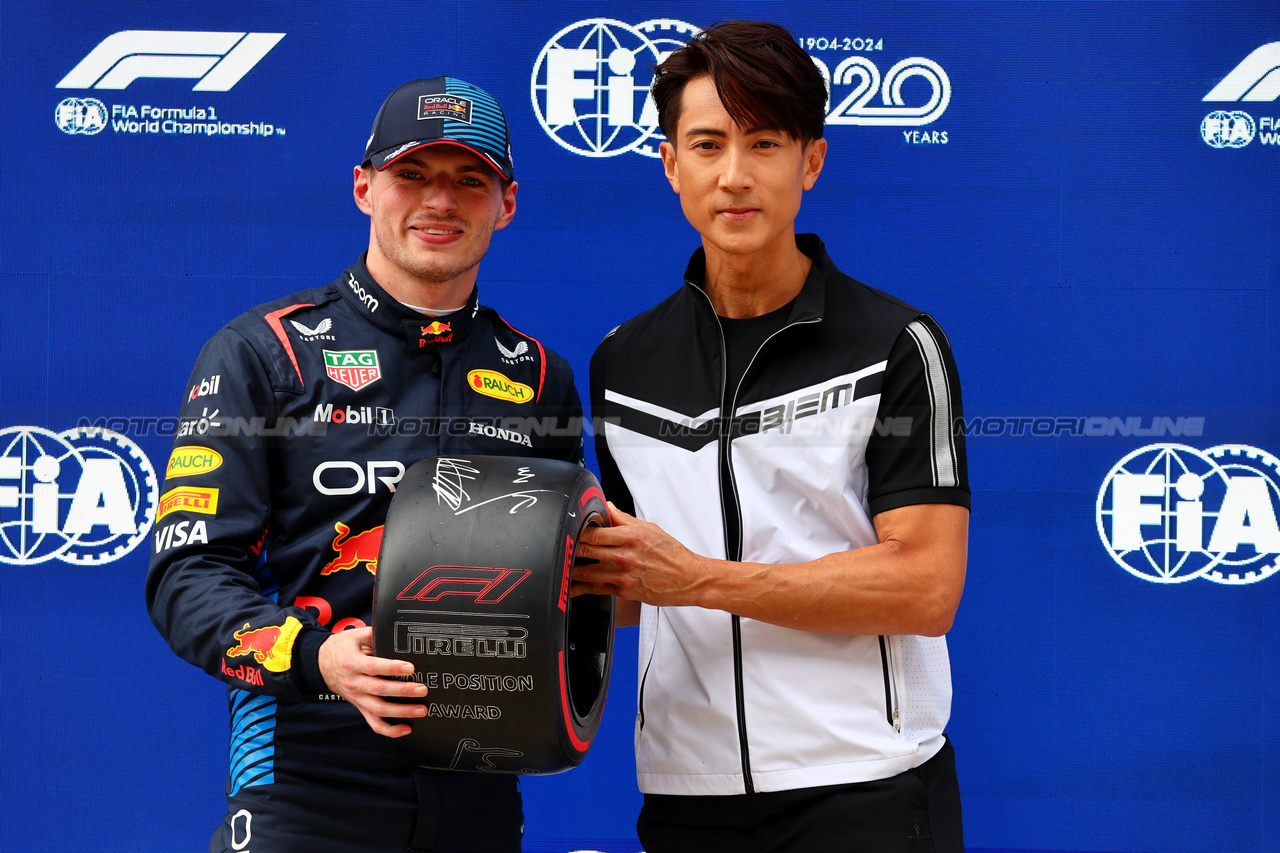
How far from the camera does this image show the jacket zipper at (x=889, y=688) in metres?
1.25

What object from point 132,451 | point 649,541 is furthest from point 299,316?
point 132,451

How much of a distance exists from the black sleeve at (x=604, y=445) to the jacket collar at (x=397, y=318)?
24 centimetres

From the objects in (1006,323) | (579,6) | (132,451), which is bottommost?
(132,451)

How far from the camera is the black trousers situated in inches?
47.7

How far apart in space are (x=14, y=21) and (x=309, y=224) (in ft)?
2.75

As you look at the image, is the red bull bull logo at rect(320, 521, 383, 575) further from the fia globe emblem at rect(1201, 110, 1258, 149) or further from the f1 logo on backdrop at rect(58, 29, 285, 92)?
the fia globe emblem at rect(1201, 110, 1258, 149)

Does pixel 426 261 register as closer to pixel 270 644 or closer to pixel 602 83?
pixel 270 644

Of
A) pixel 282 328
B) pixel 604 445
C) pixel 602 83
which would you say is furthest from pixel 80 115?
pixel 604 445

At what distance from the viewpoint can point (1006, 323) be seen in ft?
7.47

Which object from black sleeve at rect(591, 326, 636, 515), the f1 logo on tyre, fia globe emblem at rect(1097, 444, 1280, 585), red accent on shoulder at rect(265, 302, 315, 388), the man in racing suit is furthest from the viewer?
fia globe emblem at rect(1097, 444, 1280, 585)

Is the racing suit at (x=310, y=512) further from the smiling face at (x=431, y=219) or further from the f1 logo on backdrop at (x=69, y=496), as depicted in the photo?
the f1 logo on backdrop at (x=69, y=496)

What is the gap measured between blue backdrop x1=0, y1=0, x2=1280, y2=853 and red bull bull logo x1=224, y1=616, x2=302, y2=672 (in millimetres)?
1286

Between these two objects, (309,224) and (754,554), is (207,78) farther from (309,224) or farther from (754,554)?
(754,554)

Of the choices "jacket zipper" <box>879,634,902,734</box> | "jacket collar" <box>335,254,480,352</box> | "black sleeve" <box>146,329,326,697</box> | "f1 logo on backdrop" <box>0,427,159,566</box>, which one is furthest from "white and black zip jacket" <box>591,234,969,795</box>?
"f1 logo on backdrop" <box>0,427,159,566</box>
